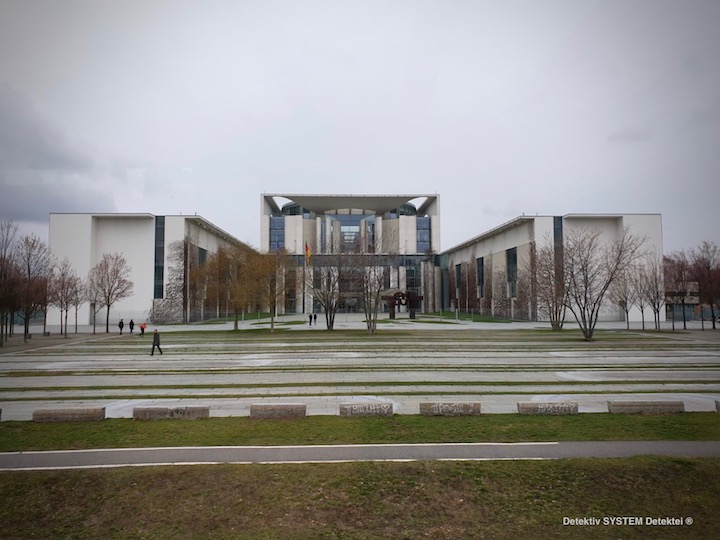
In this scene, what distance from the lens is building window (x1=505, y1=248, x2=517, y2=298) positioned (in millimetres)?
74000

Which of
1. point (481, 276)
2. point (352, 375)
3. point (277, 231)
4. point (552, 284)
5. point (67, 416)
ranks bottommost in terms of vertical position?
point (352, 375)

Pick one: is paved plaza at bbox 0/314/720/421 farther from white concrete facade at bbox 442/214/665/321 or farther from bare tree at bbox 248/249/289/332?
white concrete facade at bbox 442/214/665/321

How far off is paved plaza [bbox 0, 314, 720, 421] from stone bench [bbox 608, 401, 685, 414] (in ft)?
2.66

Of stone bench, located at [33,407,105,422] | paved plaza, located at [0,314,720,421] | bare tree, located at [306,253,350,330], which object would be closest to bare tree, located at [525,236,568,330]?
paved plaza, located at [0,314,720,421]

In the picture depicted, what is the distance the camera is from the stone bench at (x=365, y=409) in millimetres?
12109

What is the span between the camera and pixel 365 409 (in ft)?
40.0

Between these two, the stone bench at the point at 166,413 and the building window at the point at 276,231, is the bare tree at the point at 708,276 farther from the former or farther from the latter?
the building window at the point at 276,231

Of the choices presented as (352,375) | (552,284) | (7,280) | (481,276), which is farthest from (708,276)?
(7,280)

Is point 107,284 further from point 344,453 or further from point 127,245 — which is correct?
point 344,453

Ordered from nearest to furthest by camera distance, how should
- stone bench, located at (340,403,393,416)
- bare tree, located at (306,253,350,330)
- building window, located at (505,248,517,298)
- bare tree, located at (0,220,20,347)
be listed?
1. stone bench, located at (340,403,393,416)
2. bare tree, located at (0,220,20,347)
3. bare tree, located at (306,253,350,330)
4. building window, located at (505,248,517,298)

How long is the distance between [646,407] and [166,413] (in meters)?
12.1

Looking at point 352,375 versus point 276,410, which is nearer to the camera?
point 276,410

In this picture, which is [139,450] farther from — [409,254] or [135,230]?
[409,254]

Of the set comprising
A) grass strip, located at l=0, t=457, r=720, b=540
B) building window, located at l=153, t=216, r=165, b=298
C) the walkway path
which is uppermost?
building window, located at l=153, t=216, r=165, b=298
